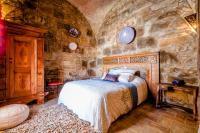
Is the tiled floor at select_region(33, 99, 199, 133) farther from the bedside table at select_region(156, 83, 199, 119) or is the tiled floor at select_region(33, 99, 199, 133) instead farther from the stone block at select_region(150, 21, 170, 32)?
the stone block at select_region(150, 21, 170, 32)

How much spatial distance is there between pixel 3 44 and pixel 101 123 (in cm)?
240

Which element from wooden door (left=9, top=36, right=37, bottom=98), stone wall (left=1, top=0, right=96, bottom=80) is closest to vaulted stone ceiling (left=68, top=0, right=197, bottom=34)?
stone wall (left=1, top=0, right=96, bottom=80)

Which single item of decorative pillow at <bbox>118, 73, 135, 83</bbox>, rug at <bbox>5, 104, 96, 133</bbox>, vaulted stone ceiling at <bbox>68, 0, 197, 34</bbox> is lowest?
rug at <bbox>5, 104, 96, 133</bbox>

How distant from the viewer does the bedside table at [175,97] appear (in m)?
2.34

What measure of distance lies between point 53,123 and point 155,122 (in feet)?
5.64

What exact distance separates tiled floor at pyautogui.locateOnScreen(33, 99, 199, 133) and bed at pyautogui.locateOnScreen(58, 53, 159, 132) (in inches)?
5.5

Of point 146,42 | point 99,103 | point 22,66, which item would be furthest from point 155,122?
point 22,66

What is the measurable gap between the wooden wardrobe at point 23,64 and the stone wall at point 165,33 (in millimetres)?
2495

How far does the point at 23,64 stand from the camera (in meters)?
2.52

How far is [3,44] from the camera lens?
2.24 m

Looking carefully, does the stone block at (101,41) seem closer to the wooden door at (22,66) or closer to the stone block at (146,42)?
the stone block at (146,42)

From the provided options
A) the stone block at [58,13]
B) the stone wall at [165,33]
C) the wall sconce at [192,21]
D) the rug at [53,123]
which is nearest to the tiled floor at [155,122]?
the rug at [53,123]

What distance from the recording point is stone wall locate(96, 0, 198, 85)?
237 cm

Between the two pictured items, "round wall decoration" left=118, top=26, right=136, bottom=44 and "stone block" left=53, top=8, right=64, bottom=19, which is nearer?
"round wall decoration" left=118, top=26, right=136, bottom=44
